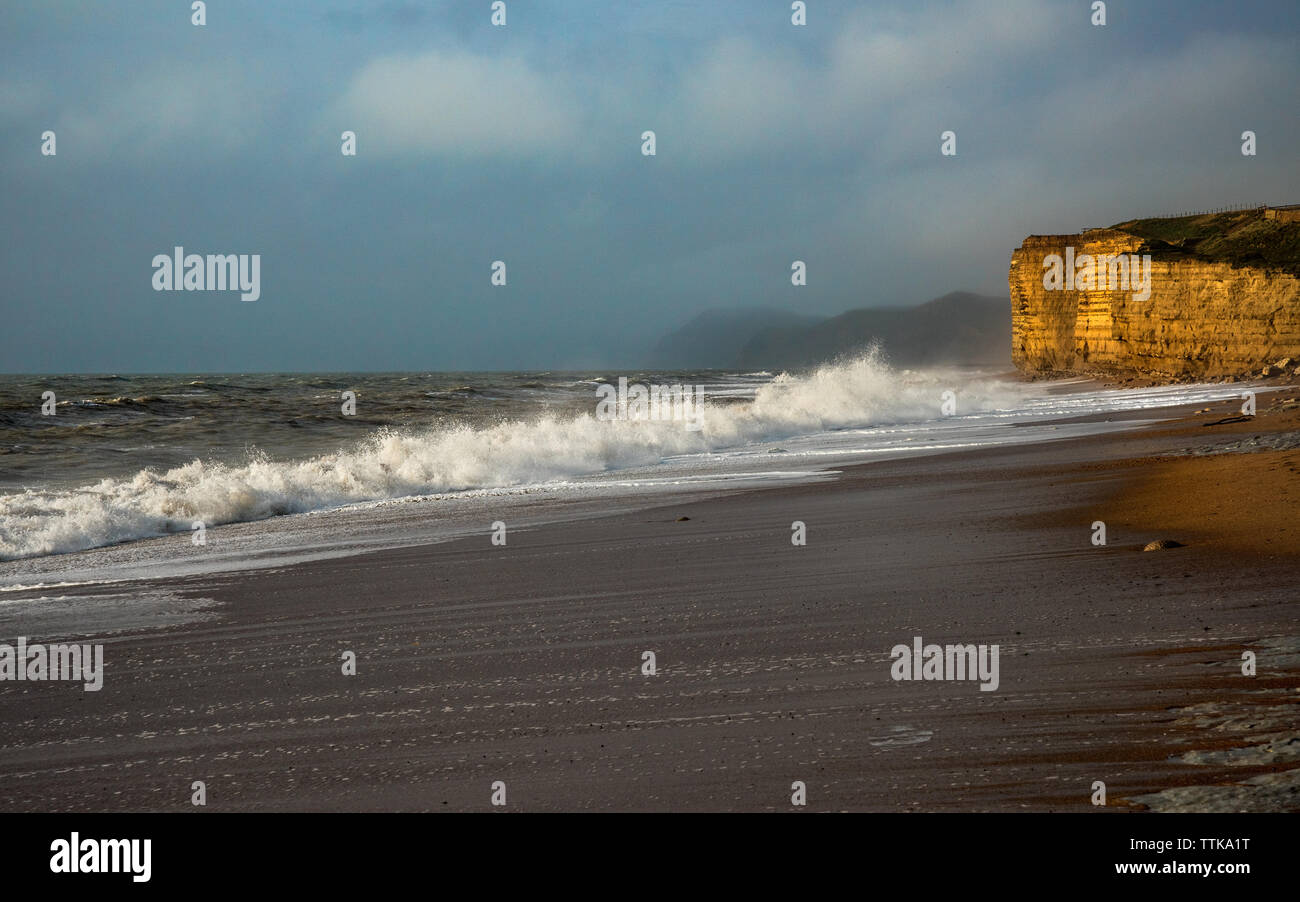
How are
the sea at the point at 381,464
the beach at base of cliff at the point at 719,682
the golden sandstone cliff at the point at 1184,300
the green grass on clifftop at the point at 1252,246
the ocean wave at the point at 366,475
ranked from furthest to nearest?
1. the green grass on clifftop at the point at 1252,246
2. the golden sandstone cliff at the point at 1184,300
3. the ocean wave at the point at 366,475
4. the sea at the point at 381,464
5. the beach at base of cliff at the point at 719,682

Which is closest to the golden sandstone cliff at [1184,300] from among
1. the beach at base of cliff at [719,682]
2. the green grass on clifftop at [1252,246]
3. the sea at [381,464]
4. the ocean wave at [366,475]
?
the green grass on clifftop at [1252,246]

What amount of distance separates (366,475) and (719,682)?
40.9 ft

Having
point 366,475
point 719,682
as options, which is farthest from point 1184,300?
point 719,682

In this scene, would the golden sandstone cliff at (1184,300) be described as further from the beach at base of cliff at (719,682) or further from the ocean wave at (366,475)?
the beach at base of cliff at (719,682)

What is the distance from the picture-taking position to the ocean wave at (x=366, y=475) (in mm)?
12891

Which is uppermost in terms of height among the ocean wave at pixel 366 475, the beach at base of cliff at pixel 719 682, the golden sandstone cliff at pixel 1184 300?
Result: the golden sandstone cliff at pixel 1184 300

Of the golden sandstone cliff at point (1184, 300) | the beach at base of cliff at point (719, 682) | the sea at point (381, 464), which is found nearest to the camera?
the beach at base of cliff at point (719, 682)

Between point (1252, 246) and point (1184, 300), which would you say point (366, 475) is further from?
point (1252, 246)

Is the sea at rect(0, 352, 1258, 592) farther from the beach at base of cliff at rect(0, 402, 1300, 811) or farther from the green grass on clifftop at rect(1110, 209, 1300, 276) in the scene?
the green grass on clifftop at rect(1110, 209, 1300, 276)

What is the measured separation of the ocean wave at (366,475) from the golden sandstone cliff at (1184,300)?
23024 millimetres

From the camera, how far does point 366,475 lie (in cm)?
1702

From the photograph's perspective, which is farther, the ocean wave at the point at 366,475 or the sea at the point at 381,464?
the ocean wave at the point at 366,475

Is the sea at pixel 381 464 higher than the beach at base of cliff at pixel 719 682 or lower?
higher
